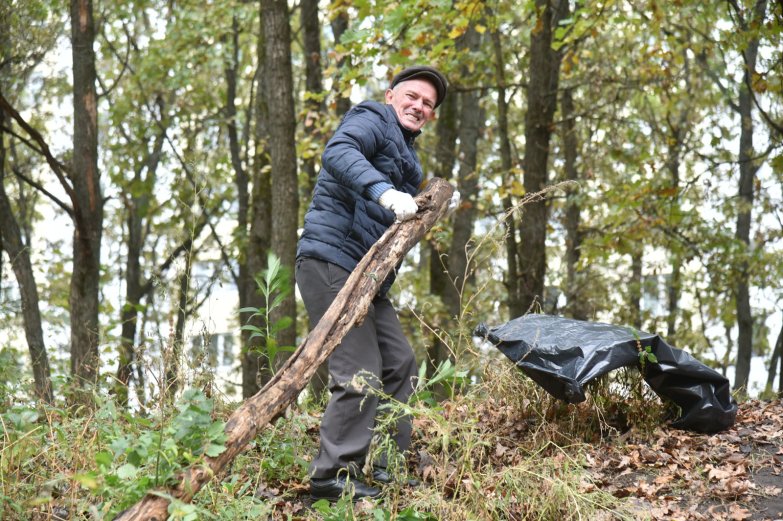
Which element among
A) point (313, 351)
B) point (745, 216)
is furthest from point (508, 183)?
point (745, 216)

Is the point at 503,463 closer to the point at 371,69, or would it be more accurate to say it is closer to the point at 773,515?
the point at 773,515

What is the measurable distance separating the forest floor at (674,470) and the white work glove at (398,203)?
0.91 meters

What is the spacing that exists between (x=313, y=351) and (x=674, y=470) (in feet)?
6.49

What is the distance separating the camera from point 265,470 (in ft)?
14.3

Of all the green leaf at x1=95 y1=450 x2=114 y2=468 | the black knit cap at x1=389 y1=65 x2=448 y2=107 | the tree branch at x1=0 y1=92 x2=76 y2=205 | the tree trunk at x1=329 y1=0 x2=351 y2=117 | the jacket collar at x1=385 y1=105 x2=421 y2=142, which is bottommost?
the green leaf at x1=95 y1=450 x2=114 y2=468

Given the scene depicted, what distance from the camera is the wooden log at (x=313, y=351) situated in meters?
2.95

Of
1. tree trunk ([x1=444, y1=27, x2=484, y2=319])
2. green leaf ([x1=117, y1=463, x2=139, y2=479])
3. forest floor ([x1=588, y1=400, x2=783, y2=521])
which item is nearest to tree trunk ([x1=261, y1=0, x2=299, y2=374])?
forest floor ([x1=588, y1=400, x2=783, y2=521])

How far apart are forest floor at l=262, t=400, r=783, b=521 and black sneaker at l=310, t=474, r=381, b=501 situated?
0.12m

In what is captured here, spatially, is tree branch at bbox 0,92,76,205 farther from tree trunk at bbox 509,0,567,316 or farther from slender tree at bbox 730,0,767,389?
slender tree at bbox 730,0,767,389

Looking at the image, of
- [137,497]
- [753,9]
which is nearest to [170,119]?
[753,9]

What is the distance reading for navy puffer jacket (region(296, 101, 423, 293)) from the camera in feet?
13.4

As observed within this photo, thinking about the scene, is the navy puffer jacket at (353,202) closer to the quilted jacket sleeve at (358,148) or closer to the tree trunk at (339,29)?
the quilted jacket sleeve at (358,148)

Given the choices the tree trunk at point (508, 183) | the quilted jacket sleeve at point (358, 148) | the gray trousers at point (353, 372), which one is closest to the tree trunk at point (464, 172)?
the tree trunk at point (508, 183)

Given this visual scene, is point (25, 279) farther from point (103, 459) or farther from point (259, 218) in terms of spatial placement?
point (103, 459)
